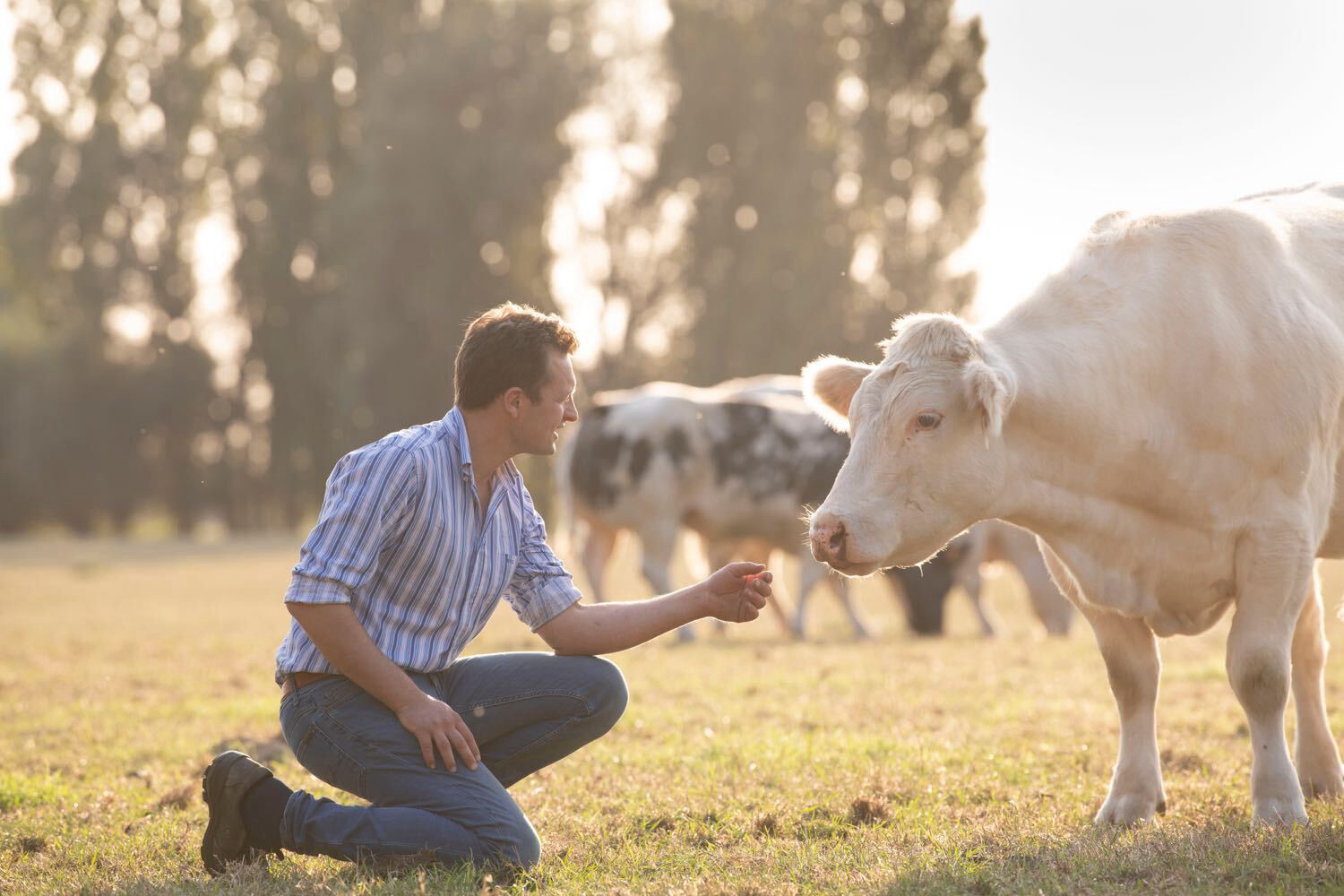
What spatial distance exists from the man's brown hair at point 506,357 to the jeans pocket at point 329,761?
3.53 ft

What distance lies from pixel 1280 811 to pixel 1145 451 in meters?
1.24

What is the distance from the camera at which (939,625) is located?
46.1ft

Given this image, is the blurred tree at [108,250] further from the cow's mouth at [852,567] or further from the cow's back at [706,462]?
the cow's mouth at [852,567]

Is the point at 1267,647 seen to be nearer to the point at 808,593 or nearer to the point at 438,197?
the point at 808,593

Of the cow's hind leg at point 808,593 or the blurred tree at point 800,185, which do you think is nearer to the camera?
the cow's hind leg at point 808,593

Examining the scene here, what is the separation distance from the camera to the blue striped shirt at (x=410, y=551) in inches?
152

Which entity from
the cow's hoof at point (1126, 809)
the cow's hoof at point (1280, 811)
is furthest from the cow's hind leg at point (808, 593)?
the cow's hoof at point (1280, 811)

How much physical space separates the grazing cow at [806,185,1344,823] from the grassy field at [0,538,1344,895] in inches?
21.4

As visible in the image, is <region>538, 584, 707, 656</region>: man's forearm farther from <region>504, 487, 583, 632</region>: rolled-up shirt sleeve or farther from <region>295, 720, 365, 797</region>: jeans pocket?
<region>295, 720, 365, 797</region>: jeans pocket

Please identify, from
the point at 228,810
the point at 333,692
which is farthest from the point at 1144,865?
the point at 228,810

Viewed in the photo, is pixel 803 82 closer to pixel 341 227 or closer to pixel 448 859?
pixel 341 227

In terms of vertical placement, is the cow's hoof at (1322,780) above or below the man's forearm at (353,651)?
below

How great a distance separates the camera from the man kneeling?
3871 mm

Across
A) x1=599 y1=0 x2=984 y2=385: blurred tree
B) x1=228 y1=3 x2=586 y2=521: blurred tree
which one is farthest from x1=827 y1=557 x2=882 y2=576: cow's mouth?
x1=228 y1=3 x2=586 y2=521: blurred tree
